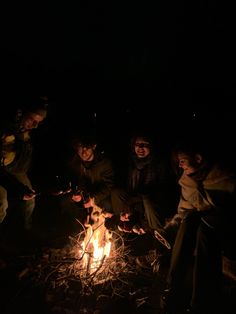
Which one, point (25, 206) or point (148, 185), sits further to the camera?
point (148, 185)

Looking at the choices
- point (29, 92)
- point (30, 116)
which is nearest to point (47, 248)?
point (30, 116)

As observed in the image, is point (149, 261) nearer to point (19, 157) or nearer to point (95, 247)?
point (95, 247)

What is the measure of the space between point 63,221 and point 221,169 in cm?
284

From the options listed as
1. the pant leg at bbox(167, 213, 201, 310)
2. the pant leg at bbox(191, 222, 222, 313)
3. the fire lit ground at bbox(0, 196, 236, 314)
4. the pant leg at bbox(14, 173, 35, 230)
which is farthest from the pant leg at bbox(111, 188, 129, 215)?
the pant leg at bbox(191, 222, 222, 313)

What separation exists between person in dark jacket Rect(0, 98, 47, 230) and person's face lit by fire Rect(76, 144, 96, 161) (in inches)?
28.1

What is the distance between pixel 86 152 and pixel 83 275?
71.7 inches

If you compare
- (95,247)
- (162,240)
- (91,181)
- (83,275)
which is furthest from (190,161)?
(91,181)

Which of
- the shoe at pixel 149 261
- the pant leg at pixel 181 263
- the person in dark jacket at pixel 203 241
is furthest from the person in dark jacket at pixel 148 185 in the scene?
the pant leg at pixel 181 263

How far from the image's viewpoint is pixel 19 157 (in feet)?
14.0

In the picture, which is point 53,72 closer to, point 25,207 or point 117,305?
point 25,207

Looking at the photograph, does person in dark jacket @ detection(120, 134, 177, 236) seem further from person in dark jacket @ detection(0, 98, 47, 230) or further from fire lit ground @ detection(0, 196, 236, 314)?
person in dark jacket @ detection(0, 98, 47, 230)

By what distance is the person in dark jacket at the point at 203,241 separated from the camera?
117 inches

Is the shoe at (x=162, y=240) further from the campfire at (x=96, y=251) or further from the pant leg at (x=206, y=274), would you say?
the pant leg at (x=206, y=274)

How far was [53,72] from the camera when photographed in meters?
7.68
